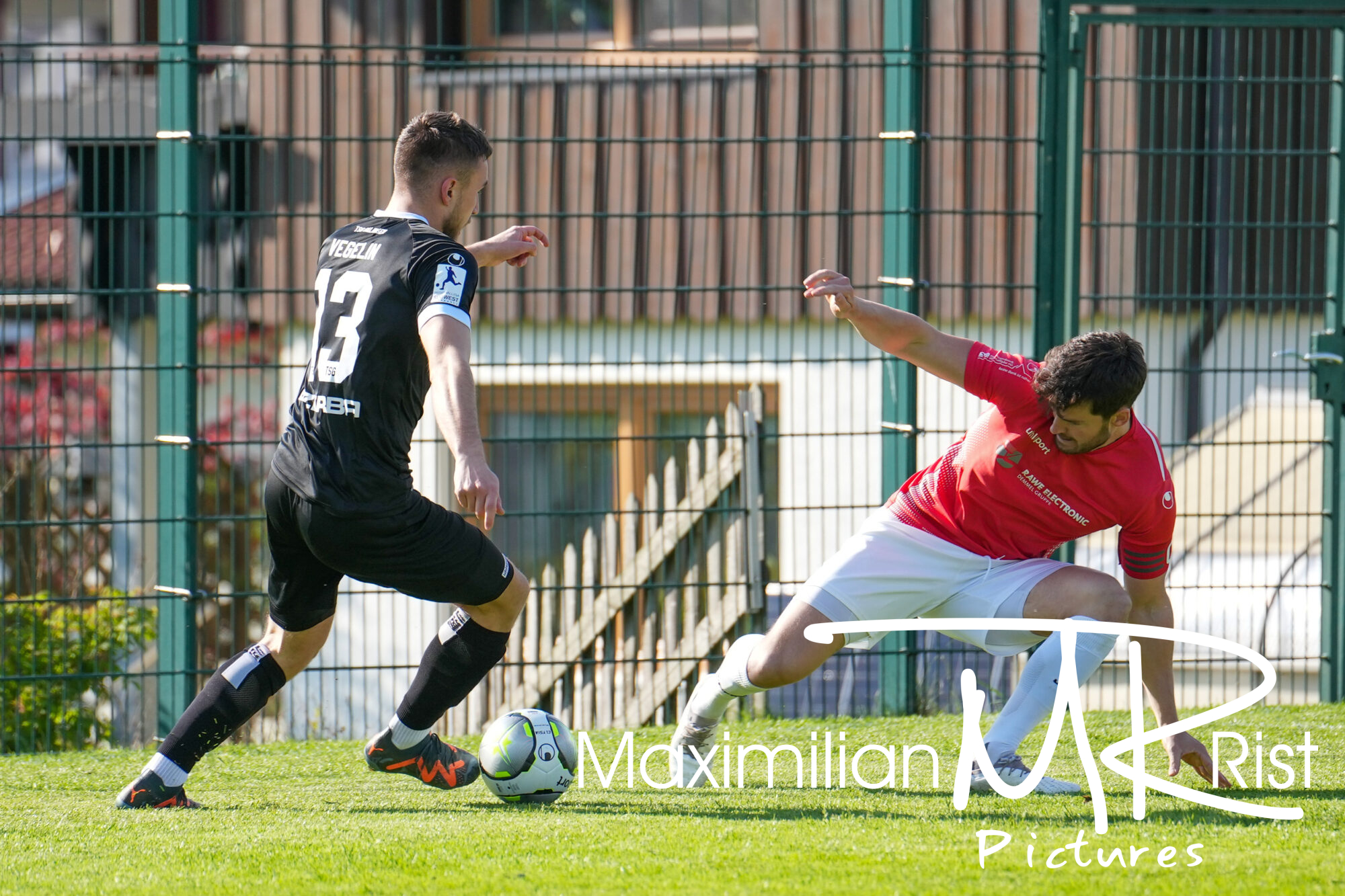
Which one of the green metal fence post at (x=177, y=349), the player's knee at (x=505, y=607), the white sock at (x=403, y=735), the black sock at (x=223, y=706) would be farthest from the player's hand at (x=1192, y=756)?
the green metal fence post at (x=177, y=349)

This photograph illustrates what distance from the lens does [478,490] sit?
3.16m

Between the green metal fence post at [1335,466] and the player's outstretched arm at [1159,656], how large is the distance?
2096 millimetres

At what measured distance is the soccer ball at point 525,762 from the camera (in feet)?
12.5

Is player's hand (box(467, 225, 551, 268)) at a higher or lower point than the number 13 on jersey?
higher

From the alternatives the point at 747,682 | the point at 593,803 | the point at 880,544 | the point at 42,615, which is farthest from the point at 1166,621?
the point at 42,615

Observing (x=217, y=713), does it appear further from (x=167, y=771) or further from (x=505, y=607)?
(x=505, y=607)

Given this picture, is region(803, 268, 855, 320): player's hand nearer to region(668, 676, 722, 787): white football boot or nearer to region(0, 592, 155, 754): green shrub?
region(668, 676, 722, 787): white football boot

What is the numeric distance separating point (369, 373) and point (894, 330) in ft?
4.68

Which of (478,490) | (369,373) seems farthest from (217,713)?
(478,490)

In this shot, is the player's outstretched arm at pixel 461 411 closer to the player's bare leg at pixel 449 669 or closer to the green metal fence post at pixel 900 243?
the player's bare leg at pixel 449 669

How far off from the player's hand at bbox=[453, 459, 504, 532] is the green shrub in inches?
109

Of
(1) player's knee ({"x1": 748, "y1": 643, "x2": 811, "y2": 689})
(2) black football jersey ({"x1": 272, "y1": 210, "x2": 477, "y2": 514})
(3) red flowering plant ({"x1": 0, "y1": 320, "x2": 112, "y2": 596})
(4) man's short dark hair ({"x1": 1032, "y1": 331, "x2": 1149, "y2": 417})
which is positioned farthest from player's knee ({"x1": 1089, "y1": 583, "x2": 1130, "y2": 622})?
(3) red flowering plant ({"x1": 0, "y1": 320, "x2": 112, "y2": 596})

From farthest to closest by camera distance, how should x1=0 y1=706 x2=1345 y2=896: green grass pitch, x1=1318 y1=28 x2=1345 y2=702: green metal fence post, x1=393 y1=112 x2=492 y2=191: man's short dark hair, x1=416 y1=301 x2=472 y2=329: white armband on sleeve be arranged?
1. x1=1318 y1=28 x2=1345 y2=702: green metal fence post
2. x1=393 y1=112 x2=492 y2=191: man's short dark hair
3. x1=416 y1=301 x2=472 y2=329: white armband on sleeve
4. x1=0 y1=706 x2=1345 y2=896: green grass pitch

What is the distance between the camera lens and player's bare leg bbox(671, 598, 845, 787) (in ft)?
13.0
